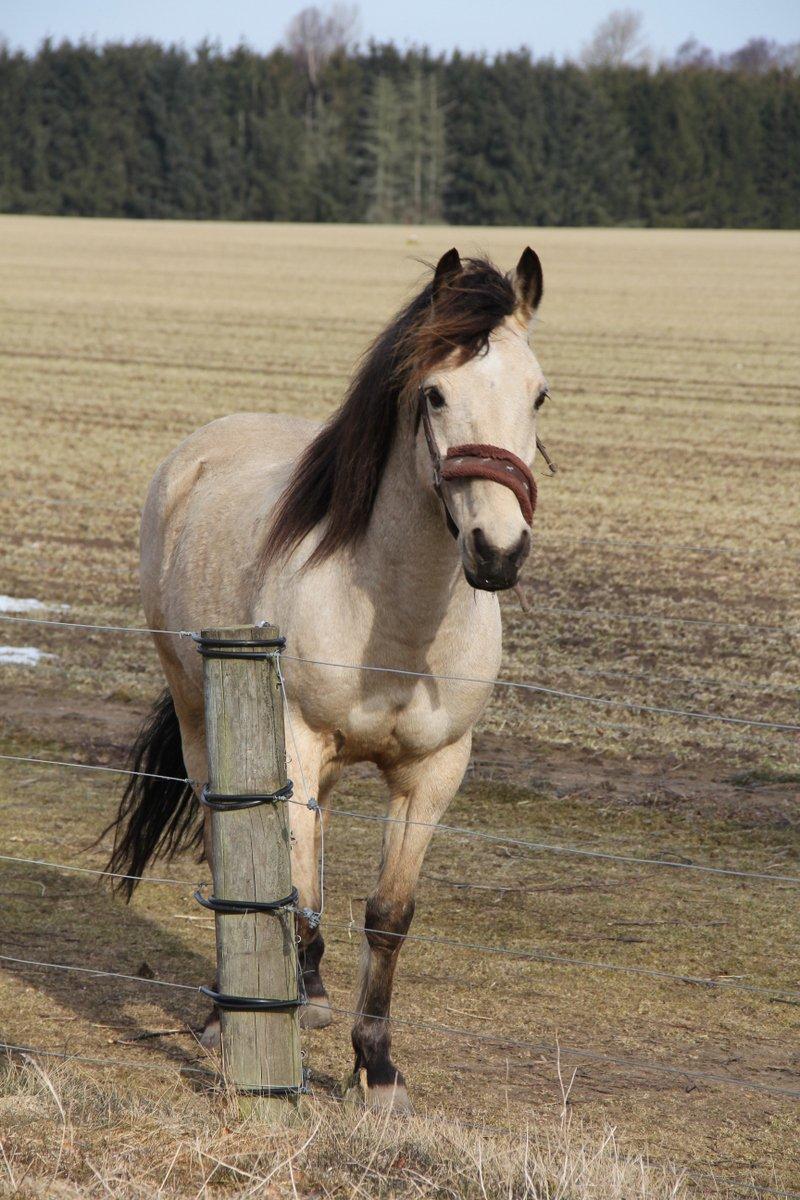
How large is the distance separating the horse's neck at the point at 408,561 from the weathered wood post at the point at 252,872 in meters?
0.74

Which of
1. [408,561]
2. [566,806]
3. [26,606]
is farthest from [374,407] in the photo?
[26,606]

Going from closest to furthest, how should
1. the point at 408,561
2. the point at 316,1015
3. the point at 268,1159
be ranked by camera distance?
the point at 268,1159, the point at 408,561, the point at 316,1015

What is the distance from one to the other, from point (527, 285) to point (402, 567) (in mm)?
820

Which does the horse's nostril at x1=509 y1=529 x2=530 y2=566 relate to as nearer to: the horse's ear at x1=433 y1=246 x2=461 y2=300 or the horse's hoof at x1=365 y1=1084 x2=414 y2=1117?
the horse's ear at x1=433 y1=246 x2=461 y2=300

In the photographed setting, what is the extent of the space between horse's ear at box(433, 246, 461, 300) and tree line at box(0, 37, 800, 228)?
6650cm

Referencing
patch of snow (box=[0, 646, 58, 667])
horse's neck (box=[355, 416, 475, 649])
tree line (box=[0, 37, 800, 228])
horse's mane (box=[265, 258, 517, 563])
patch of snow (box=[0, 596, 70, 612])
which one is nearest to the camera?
horse's mane (box=[265, 258, 517, 563])

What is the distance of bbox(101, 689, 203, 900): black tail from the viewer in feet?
18.0

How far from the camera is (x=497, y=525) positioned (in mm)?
3334

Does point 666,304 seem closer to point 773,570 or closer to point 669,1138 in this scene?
point 773,570

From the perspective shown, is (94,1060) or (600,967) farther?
(600,967)

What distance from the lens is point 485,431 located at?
11.4 ft

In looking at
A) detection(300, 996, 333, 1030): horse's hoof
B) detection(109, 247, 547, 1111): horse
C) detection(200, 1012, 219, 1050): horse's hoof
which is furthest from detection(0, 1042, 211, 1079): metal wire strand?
detection(300, 996, 333, 1030): horse's hoof

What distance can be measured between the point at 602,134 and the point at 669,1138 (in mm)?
69691

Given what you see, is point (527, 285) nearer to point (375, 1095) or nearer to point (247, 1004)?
point (247, 1004)
